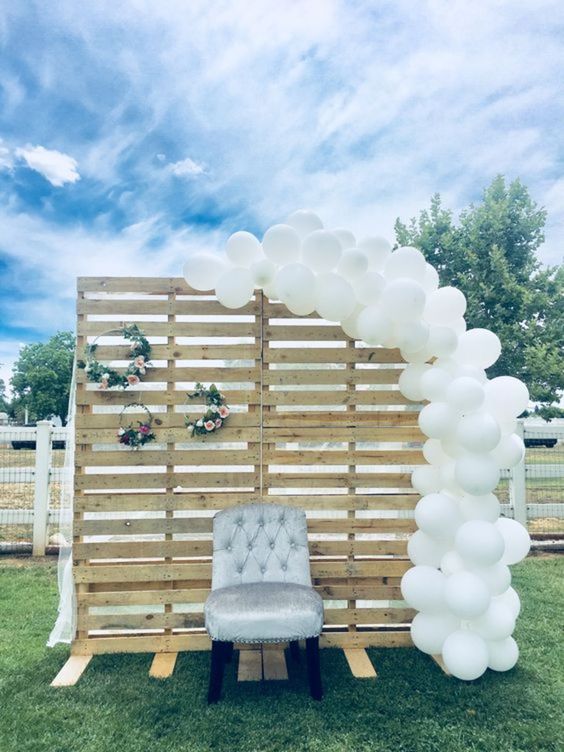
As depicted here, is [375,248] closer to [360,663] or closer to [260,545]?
[260,545]

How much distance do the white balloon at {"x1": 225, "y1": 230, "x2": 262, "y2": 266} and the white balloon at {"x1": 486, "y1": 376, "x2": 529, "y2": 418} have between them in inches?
65.9

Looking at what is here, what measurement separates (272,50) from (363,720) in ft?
17.5

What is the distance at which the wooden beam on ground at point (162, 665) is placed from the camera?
3.11 meters

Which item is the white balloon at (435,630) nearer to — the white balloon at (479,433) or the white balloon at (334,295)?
the white balloon at (479,433)

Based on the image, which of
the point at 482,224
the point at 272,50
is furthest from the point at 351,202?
the point at 482,224

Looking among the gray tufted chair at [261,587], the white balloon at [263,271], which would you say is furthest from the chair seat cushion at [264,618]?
the white balloon at [263,271]

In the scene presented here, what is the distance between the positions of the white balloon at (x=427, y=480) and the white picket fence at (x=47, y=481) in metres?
3.20

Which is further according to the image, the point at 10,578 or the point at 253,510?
the point at 10,578

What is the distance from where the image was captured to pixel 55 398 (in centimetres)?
3275

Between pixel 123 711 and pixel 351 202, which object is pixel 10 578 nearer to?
pixel 123 711

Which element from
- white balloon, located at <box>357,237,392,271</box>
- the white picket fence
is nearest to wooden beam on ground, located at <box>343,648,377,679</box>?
white balloon, located at <box>357,237,392,271</box>

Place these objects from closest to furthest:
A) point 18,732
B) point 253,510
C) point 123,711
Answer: point 18,732
point 123,711
point 253,510

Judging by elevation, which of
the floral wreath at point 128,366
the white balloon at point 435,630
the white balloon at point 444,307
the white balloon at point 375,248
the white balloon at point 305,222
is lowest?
the white balloon at point 435,630

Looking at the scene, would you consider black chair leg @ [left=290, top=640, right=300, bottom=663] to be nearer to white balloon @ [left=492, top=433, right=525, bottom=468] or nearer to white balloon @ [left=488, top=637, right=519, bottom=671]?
white balloon @ [left=488, top=637, right=519, bottom=671]
